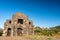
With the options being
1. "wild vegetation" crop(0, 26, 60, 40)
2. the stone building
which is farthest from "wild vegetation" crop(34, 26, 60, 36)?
the stone building

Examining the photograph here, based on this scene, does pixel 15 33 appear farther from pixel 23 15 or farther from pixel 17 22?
pixel 23 15

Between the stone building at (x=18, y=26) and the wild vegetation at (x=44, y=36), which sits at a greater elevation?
the stone building at (x=18, y=26)

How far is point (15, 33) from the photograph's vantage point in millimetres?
36031

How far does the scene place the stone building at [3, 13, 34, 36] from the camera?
3606 centimetres

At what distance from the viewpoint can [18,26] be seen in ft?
118

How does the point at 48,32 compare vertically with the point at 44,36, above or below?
above

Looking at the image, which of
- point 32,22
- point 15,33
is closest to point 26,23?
point 32,22

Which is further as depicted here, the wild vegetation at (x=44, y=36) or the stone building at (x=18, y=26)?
the stone building at (x=18, y=26)

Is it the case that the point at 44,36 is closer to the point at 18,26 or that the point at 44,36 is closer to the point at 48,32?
the point at 48,32

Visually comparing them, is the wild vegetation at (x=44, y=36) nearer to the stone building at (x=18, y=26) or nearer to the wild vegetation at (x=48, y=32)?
the wild vegetation at (x=48, y=32)

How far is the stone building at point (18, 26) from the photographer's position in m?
36.1

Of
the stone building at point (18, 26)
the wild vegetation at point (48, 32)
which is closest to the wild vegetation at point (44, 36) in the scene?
the wild vegetation at point (48, 32)

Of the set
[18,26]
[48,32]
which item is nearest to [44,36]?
[48,32]

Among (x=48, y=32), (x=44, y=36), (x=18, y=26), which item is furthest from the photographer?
(x=18, y=26)
